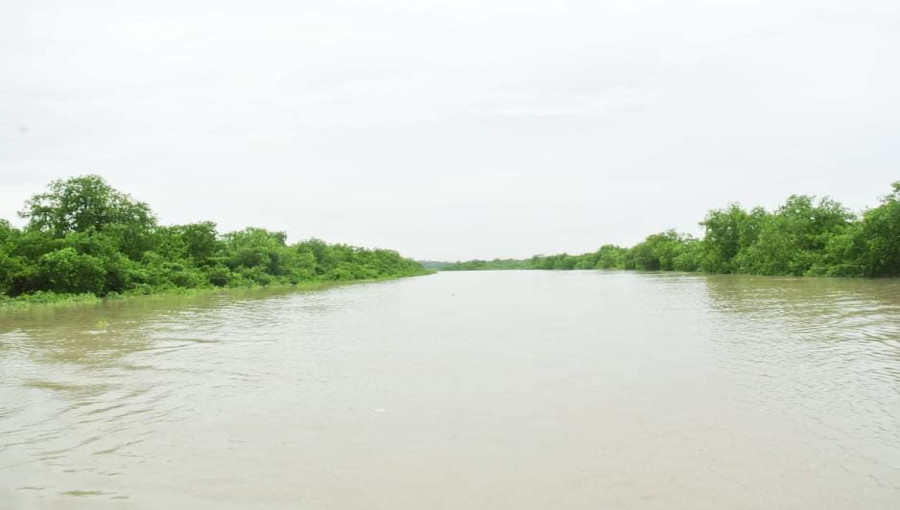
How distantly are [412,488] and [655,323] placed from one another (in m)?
13.1

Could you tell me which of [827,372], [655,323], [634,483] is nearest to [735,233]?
[655,323]

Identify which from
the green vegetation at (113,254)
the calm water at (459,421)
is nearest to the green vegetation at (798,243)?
the calm water at (459,421)

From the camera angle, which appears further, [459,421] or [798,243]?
[798,243]

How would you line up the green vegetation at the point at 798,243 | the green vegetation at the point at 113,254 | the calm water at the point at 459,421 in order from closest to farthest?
1. the calm water at the point at 459,421
2. the green vegetation at the point at 113,254
3. the green vegetation at the point at 798,243

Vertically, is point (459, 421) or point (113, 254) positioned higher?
point (113, 254)

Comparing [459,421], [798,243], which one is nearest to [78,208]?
[459,421]

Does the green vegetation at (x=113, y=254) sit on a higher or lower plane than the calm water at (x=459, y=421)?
higher

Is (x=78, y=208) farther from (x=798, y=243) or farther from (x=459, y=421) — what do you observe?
(x=798, y=243)

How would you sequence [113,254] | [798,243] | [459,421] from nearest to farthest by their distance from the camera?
[459,421]
[113,254]
[798,243]

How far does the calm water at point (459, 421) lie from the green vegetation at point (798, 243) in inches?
1311

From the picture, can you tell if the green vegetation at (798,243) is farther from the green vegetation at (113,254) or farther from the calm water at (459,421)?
the green vegetation at (113,254)

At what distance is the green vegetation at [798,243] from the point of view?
4000 cm

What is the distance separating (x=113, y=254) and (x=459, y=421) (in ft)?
110

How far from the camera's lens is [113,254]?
33250 mm
